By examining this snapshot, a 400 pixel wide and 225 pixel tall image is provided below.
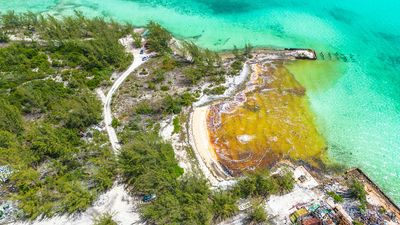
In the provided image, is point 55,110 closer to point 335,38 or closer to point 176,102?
point 176,102

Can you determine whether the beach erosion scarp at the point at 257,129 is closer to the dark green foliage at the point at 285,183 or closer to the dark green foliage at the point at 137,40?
the dark green foliage at the point at 285,183

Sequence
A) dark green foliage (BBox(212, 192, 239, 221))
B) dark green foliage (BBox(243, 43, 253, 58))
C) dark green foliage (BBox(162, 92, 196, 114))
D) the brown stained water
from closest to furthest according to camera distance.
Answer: dark green foliage (BBox(212, 192, 239, 221))
the brown stained water
dark green foliage (BBox(162, 92, 196, 114))
dark green foliage (BBox(243, 43, 253, 58))

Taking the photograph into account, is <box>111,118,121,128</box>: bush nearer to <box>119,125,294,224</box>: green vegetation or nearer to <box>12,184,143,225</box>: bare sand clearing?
<box>119,125,294,224</box>: green vegetation

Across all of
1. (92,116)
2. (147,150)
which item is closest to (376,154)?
(147,150)

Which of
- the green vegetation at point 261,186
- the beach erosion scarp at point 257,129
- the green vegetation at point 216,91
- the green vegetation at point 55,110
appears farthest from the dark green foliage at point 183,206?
the green vegetation at point 216,91

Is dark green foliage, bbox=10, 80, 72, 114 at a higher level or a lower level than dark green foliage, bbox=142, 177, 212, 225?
higher

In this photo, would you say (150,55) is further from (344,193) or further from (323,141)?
(344,193)

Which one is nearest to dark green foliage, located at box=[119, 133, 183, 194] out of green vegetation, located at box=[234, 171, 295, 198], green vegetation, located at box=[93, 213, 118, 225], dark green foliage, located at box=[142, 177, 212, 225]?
dark green foliage, located at box=[142, 177, 212, 225]
